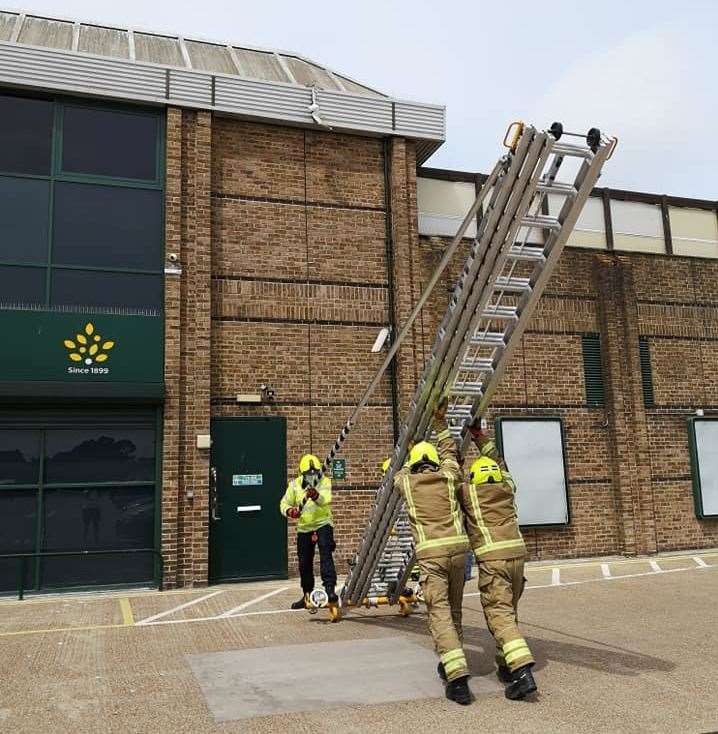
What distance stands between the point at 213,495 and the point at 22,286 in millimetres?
4341

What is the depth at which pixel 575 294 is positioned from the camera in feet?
47.2

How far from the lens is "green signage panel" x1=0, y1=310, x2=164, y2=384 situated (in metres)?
10.9

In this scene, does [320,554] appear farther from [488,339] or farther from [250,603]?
[488,339]

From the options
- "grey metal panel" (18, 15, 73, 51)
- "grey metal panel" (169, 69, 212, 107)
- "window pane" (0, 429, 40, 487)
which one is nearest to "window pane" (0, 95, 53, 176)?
"grey metal panel" (18, 15, 73, 51)

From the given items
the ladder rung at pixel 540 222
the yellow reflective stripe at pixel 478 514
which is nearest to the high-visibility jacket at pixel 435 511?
the yellow reflective stripe at pixel 478 514

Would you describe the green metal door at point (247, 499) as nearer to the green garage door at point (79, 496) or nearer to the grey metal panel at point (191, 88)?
the green garage door at point (79, 496)

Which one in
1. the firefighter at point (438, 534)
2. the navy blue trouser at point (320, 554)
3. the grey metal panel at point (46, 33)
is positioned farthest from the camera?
the grey metal panel at point (46, 33)

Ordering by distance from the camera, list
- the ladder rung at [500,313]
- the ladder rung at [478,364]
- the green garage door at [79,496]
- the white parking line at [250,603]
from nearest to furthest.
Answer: the ladder rung at [500,313] → the ladder rung at [478,364] → the white parking line at [250,603] → the green garage door at [79,496]

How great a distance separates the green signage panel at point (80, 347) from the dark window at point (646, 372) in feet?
30.1

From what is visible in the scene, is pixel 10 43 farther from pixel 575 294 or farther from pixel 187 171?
pixel 575 294

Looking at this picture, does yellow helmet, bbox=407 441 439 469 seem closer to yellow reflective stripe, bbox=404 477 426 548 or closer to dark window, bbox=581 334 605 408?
yellow reflective stripe, bbox=404 477 426 548

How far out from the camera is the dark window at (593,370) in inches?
558

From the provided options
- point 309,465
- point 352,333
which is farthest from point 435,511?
point 352,333

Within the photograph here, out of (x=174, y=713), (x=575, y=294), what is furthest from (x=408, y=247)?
(x=174, y=713)
